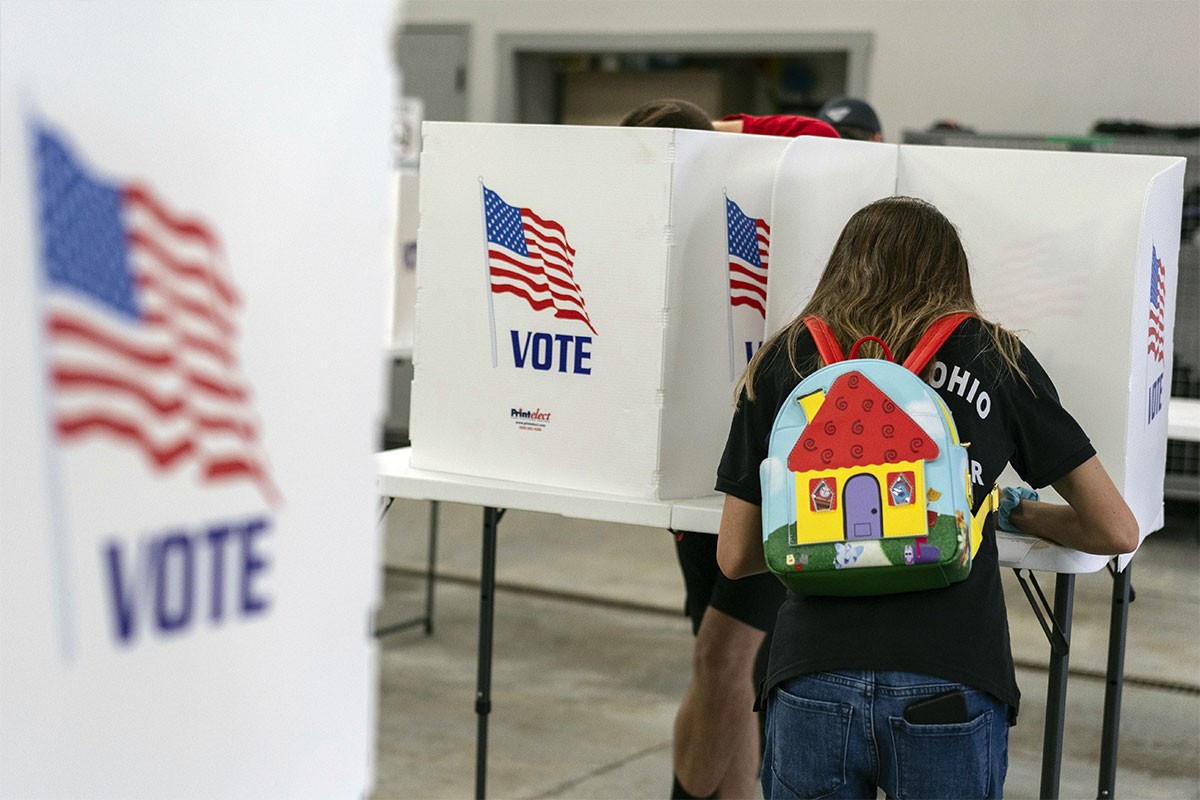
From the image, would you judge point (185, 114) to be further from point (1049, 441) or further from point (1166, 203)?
point (1166, 203)

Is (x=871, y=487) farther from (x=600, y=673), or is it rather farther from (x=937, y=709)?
(x=600, y=673)

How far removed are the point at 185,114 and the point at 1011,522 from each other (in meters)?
1.69

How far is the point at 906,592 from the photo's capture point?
1703 millimetres

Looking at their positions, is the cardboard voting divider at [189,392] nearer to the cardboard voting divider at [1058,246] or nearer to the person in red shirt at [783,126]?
the cardboard voting divider at [1058,246]

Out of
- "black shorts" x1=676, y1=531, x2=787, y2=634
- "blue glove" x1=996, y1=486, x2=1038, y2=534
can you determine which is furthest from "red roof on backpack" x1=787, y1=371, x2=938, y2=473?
"black shorts" x1=676, y1=531, x2=787, y2=634

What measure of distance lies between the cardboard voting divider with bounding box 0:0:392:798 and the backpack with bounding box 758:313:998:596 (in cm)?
96

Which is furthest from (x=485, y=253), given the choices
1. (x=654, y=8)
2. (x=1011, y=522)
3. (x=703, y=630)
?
(x=654, y=8)

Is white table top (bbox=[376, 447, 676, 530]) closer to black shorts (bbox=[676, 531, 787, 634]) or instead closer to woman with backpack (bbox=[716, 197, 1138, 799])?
black shorts (bbox=[676, 531, 787, 634])

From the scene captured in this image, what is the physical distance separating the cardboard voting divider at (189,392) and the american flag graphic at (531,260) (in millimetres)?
1630

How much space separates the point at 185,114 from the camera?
0.68 meters

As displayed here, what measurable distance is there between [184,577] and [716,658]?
207 cm

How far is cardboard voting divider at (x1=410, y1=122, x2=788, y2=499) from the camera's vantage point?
2.36 m

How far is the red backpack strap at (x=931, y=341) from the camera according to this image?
1719 mm

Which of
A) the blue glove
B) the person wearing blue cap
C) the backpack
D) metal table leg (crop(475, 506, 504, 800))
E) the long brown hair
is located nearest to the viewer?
the backpack
